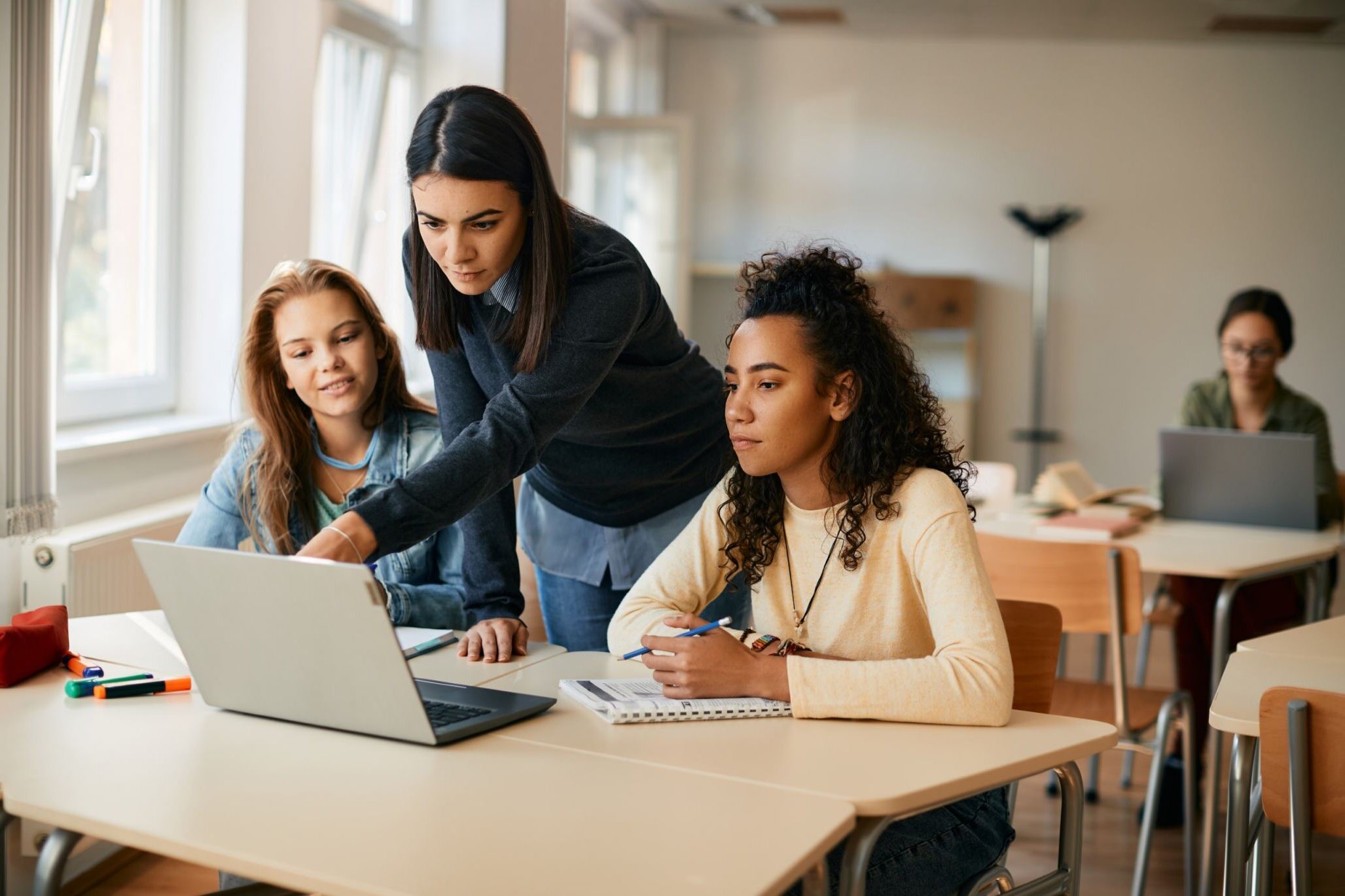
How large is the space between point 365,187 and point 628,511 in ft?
9.55

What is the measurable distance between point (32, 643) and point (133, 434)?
1369mm

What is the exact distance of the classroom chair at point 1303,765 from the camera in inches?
58.0

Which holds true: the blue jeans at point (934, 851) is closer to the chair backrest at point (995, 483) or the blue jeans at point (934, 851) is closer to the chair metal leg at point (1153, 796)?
the chair metal leg at point (1153, 796)

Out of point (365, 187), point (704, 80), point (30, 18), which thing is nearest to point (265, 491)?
point (30, 18)

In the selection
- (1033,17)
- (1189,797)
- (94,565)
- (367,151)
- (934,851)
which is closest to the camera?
(934,851)

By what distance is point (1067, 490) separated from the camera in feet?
11.3

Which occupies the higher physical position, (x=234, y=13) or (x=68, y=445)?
(x=234, y=13)

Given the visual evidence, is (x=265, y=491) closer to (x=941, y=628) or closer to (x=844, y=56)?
(x=941, y=628)

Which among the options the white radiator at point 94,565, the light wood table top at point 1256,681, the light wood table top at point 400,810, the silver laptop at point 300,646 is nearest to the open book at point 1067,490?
the light wood table top at point 1256,681

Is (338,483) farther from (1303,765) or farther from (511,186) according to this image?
(1303,765)

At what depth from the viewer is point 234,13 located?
10.5 feet

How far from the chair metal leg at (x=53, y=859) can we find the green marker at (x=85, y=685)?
1.11 ft

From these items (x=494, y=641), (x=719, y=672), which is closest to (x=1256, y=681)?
(x=719, y=672)

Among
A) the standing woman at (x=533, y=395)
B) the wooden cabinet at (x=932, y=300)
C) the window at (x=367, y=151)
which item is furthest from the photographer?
the wooden cabinet at (x=932, y=300)
